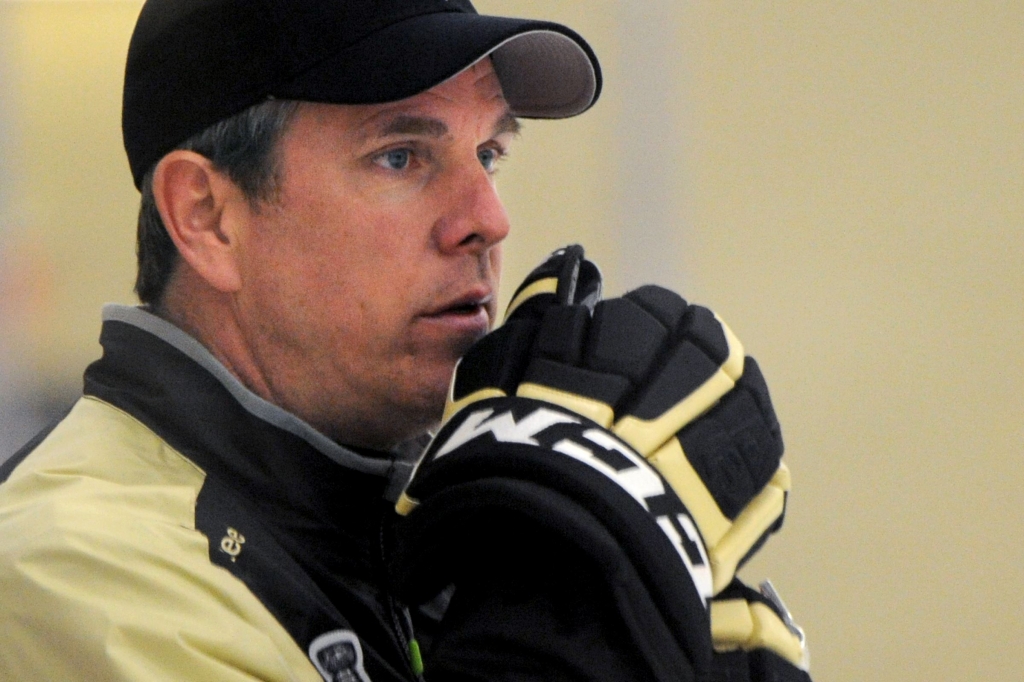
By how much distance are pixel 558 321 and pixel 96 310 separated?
7.70 feet

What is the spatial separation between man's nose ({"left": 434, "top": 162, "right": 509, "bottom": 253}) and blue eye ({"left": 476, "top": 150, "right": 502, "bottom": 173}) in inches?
2.6

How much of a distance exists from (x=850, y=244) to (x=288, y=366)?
5.80 feet

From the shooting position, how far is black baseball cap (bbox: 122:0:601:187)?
963mm

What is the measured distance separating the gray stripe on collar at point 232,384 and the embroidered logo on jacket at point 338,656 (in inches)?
6.5

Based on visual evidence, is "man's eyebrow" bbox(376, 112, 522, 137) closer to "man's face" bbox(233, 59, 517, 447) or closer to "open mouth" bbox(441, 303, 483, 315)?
"man's face" bbox(233, 59, 517, 447)

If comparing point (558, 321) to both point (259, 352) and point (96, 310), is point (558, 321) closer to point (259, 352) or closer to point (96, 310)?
point (259, 352)

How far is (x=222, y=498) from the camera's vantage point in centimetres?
88

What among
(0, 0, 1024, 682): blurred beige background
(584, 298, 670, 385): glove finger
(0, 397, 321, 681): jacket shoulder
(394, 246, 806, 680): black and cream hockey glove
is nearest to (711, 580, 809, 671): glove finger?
(394, 246, 806, 680): black and cream hockey glove

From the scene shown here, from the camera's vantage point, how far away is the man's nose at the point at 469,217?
1024mm

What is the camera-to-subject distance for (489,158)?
1.13 m

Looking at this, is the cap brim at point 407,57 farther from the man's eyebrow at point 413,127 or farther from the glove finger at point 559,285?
the glove finger at point 559,285

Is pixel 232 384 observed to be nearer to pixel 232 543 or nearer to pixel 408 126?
pixel 232 543

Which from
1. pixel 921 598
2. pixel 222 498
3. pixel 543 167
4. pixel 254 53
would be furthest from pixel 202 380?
pixel 921 598

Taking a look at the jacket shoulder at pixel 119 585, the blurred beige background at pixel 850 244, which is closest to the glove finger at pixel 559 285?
the jacket shoulder at pixel 119 585
